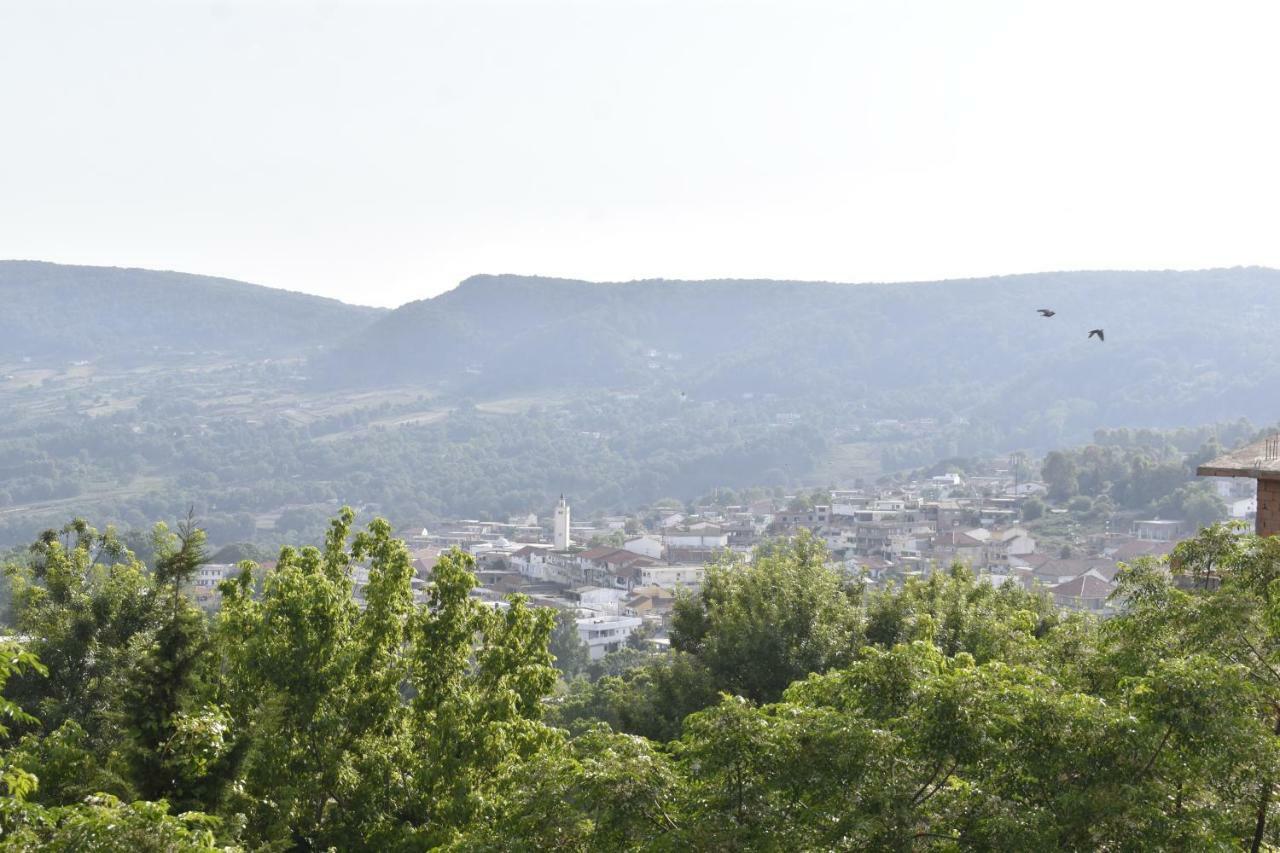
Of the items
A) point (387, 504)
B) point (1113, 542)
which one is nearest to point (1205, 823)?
point (1113, 542)

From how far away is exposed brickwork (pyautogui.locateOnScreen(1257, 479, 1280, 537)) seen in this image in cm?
1281

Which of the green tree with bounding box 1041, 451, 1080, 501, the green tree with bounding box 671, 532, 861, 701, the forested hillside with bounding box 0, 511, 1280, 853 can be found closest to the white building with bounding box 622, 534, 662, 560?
the green tree with bounding box 1041, 451, 1080, 501

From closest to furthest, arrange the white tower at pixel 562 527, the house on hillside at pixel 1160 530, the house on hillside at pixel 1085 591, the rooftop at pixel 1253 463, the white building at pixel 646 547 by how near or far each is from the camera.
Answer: the rooftop at pixel 1253 463
the house on hillside at pixel 1085 591
the house on hillside at pixel 1160 530
the white building at pixel 646 547
the white tower at pixel 562 527

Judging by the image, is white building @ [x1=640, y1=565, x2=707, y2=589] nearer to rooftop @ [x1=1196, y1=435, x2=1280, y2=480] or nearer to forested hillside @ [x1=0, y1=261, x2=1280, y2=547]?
forested hillside @ [x1=0, y1=261, x2=1280, y2=547]

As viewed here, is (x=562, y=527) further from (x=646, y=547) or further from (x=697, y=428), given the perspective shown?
(x=697, y=428)

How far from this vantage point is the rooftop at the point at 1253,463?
1280 centimetres

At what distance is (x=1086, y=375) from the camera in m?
168

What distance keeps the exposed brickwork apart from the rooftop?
0.48ft

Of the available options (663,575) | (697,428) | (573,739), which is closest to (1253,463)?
(573,739)

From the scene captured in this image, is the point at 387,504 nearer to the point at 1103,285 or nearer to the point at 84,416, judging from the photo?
the point at 84,416

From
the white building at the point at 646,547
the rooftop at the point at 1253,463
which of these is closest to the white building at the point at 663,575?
the white building at the point at 646,547

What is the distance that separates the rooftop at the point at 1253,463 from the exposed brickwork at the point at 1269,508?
0.48 feet

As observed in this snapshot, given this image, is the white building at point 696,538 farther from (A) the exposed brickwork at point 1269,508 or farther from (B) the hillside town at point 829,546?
(A) the exposed brickwork at point 1269,508

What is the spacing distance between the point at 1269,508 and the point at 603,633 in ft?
184
